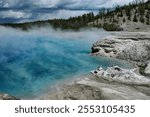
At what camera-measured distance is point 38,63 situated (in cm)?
930

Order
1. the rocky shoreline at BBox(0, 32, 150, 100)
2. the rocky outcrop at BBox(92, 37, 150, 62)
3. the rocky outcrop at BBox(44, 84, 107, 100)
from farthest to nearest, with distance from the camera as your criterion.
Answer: the rocky outcrop at BBox(92, 37, 150, 62)
the rocky shoreline at BBox(0, 32, 150, 100)
the rocky outcrop at BBox(44, 84, 107, 100)

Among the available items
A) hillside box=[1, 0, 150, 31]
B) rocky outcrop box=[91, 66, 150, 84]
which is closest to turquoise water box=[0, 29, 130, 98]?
rocky outcrop box=[91, 66, 150, 84]

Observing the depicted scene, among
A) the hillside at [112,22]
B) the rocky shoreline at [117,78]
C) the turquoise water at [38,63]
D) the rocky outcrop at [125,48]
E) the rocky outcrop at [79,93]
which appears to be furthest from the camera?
the hillside at [112,22]

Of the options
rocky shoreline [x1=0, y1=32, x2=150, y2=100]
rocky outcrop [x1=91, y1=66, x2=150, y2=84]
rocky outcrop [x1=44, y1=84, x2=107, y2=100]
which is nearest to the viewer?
rocky outcrop [x1=44, y1=84, x2=107, y2=100]

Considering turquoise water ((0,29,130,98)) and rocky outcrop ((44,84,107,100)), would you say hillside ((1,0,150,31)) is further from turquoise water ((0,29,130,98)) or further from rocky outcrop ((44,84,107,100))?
rocky outcrop ((44,84,107,100))

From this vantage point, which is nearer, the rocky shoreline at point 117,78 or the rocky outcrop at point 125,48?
the rocky shoreline at point 117,78

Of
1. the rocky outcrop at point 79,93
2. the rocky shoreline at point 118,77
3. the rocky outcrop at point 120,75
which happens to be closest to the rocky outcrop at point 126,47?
the rocky shoreline at point 118,77

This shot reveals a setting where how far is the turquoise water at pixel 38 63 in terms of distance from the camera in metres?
8.05

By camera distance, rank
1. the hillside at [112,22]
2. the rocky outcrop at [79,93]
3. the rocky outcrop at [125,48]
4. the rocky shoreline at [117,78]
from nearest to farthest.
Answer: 1. the rocky outcrop at [79,93]
2. the rocky shoreline at [117,78]
3. the rocky outcrop at [125,48]
4. the hillside at [112,22]

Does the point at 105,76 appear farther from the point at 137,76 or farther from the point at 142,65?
the point at 142,65

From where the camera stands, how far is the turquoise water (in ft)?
26.4

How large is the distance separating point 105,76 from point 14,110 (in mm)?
3526

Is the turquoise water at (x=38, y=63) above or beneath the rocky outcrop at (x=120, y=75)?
above

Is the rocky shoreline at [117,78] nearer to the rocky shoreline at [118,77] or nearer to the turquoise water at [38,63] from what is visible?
the rocky shoreline at [118,77]
